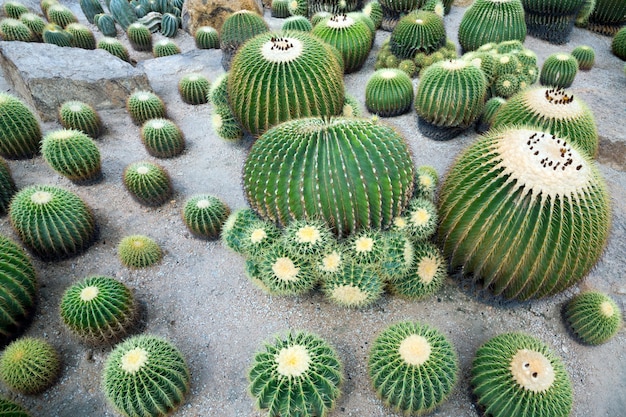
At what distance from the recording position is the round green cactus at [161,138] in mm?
5859

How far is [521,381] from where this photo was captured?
9.37ft

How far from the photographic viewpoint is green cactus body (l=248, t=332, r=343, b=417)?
2.84 m

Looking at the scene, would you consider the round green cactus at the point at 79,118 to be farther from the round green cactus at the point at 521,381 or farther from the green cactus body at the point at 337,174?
the round green cactus at the point at 521,381

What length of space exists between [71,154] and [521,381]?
517cm

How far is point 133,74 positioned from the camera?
703 cm

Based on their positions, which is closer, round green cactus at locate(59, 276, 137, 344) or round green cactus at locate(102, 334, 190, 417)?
round green cactus at locate(102, 334, 190, 417)

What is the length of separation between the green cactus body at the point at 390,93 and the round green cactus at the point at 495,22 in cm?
226

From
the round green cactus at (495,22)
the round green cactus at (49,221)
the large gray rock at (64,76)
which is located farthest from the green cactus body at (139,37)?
the round green cactus at (495,22)

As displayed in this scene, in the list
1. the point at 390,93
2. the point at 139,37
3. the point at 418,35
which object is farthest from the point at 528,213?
the point at 139,37

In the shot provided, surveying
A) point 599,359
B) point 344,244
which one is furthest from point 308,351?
point 599,359

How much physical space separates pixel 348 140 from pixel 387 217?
2.34ft

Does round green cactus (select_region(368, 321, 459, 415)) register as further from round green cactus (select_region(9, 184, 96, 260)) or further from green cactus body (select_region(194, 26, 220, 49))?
green cactus body (select_region(194, 26, 220, 49))

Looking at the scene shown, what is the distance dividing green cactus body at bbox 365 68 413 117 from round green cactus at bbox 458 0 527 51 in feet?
7.42

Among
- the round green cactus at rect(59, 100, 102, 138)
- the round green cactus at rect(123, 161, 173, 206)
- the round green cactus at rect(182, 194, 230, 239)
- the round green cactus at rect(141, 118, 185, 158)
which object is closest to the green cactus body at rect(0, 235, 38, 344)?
the round green cactus at rect(123, 161, 173, 206)
